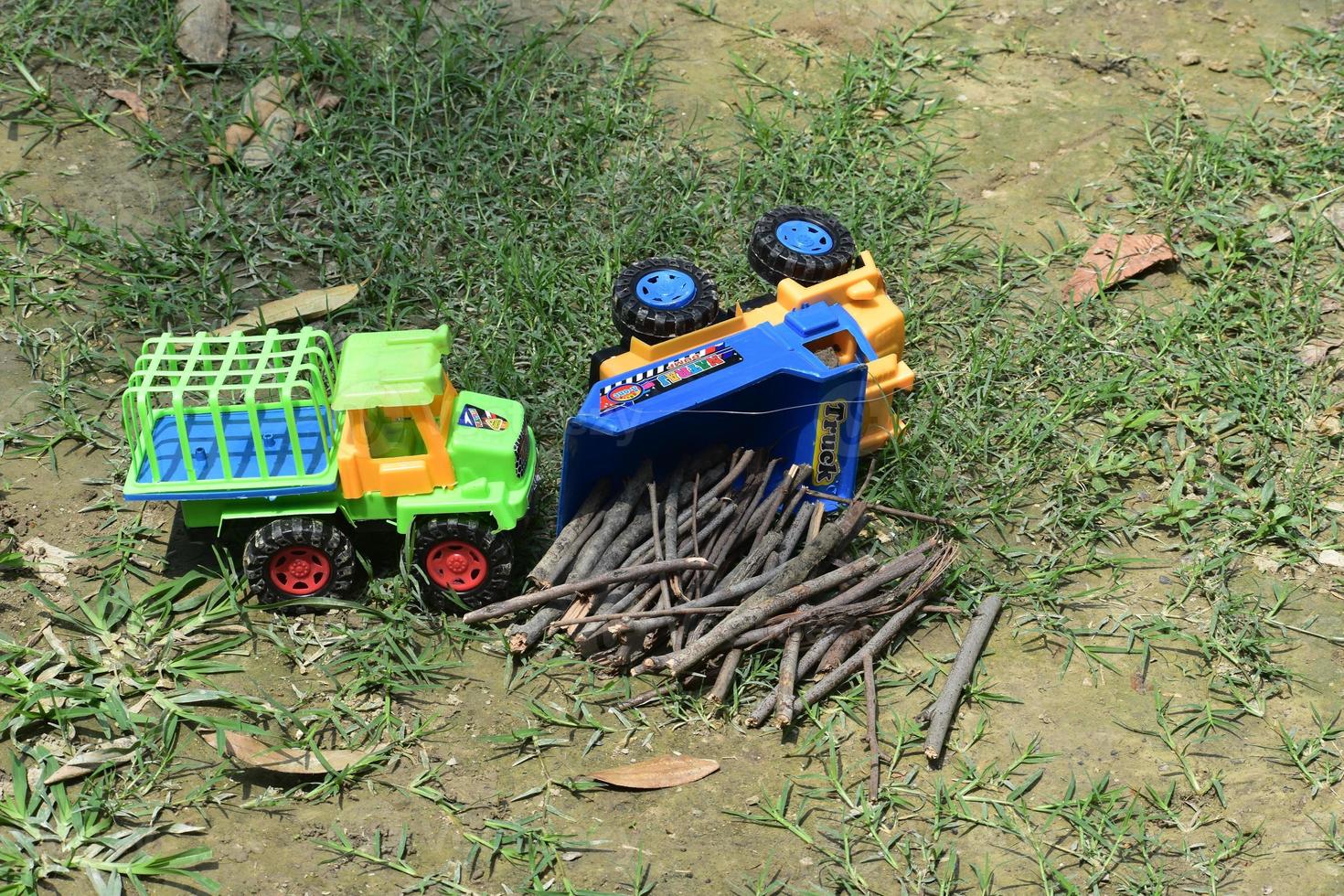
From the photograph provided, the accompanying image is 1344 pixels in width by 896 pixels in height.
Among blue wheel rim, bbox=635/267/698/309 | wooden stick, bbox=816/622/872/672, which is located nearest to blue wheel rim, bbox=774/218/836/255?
blue wheel rim, bbox=635/267/698/309

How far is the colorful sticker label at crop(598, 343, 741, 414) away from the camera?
440 centimetres

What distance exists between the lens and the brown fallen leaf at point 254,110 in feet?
20.4

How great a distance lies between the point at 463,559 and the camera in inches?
176

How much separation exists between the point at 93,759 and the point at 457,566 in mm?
1286

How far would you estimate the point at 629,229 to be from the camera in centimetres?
591

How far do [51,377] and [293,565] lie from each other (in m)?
1.75

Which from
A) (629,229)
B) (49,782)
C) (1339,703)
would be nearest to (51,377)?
(49,782)

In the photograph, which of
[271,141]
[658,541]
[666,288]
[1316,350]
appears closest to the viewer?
[658,541]

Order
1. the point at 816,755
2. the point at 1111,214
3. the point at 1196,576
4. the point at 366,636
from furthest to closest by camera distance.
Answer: the point at 1111,214, the point at 1196,576, the point at 366,636, the point at 816,755

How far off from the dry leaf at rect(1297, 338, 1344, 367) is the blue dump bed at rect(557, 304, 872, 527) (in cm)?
222

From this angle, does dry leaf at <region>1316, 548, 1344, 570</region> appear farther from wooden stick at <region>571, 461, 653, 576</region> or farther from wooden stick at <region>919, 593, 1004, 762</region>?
wooden stick at <region>571, 461, 653, 576</region>

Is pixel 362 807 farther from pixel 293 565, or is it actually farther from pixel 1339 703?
pixel 1339 703

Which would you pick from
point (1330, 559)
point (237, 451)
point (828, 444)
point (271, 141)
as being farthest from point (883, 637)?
point (271, 141)

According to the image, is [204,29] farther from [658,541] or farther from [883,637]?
[883,637]
